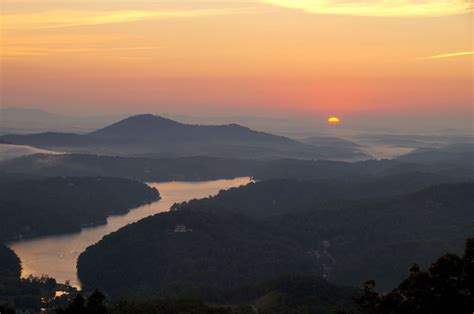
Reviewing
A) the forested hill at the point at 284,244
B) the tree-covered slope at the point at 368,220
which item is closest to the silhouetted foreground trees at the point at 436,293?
the forested hill at the point at 284,244

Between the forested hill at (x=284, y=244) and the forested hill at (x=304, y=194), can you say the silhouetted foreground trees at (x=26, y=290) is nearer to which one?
the forested hill at (x=284, y=244)

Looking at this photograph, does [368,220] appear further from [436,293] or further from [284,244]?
[436,293]

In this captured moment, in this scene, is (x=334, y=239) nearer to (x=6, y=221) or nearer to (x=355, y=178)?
(x=6, y=221)

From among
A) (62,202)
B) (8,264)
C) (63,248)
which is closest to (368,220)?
(63,248)

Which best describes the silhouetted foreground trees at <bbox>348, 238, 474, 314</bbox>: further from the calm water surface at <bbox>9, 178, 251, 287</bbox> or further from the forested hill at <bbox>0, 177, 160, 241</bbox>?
the forested hill at <bbox>0, 177, 160, 241</bbox>

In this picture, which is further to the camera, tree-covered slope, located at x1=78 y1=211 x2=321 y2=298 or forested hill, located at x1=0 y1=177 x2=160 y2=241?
forested hill, located at x1=0 y1=177 x2=160 y2=241

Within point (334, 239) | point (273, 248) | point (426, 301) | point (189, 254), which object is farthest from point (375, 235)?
point (426, 301)

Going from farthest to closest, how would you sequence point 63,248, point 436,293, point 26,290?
point 63,248, point 26,290, point 436,293

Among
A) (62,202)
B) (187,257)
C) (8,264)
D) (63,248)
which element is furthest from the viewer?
(62,202)

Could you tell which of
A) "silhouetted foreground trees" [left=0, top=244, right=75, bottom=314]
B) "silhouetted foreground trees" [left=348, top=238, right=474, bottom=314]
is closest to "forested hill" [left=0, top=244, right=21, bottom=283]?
"silhouetted foreground trees" [left=0, top=244, right=75, bottom=314]
